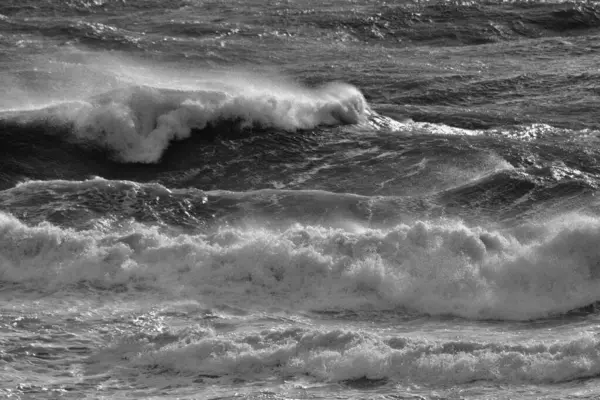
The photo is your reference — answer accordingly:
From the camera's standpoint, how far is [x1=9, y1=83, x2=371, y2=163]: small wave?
15625mm

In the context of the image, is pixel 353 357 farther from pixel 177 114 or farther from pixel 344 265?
pixel 177 114

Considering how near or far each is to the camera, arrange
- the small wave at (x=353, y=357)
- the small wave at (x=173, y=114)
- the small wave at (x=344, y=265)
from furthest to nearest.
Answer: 1. the small wave at (x=173, y=114)
2. the small wave at (x=344, y=265)
3. the small wave at (x=353, y=357)

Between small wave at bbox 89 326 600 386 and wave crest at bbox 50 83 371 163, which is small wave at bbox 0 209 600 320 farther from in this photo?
wave crest at bbox 50 83 371 163

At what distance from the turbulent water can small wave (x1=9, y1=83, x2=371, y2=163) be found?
0.03 metres

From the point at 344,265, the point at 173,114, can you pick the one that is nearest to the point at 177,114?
the point at 173,114

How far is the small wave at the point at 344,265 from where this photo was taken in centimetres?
1094

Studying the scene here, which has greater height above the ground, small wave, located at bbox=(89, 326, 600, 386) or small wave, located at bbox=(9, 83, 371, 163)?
small wave, located at bbox=(9, 83, 371, 163)

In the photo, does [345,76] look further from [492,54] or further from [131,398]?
[131,398]

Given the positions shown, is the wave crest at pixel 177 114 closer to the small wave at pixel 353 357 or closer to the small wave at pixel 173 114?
the small wave at pixel 173 114

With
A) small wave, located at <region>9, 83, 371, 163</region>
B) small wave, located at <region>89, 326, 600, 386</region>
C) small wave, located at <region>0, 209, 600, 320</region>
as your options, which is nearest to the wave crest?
small wave, located at <region>9, 83, 371, 163</region>

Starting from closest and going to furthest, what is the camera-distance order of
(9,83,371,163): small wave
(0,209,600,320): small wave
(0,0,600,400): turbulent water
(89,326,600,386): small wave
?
(89,326,600,386): small wave, (0,0,600,400): turbulent water, (0,209,600,320): small wave, (9,83,371,163): small wave

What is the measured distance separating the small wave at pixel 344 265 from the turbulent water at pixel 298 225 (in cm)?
2

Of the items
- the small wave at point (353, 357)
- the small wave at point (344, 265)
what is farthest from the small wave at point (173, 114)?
the small wave at point (353, 357)

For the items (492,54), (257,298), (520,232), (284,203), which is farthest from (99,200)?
(492,54)
